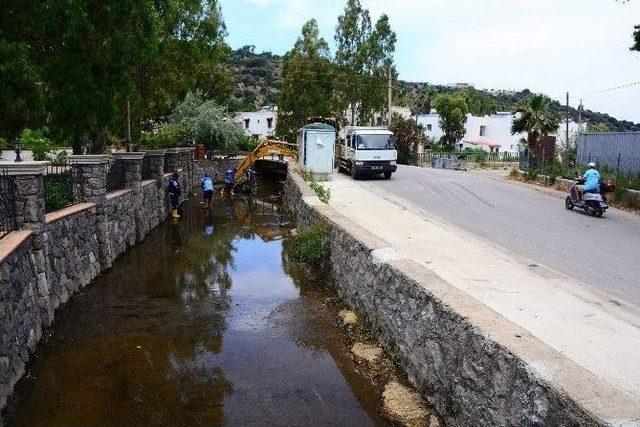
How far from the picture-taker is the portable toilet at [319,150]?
23953mm

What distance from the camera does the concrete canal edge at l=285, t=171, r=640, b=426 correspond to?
12.7 ft

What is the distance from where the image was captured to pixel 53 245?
A: 9.73 metres

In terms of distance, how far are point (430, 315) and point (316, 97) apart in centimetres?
3638

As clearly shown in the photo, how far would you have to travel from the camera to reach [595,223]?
572 inches

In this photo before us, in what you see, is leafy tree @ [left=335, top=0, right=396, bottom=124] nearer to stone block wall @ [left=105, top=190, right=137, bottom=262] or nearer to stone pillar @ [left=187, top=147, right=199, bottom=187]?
stone pillar @ [left=187, top=147, right=199, bottom=187]

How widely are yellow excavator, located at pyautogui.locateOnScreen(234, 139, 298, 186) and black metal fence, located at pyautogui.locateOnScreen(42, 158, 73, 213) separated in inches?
681

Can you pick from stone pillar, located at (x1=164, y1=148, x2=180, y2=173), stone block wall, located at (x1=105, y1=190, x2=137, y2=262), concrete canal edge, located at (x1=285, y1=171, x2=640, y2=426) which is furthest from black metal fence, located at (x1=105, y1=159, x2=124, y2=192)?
concrete canal edge, located at (x1=285, y1=171, x2=640, y2=426)

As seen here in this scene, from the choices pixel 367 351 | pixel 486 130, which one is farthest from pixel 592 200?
pixel 486 130

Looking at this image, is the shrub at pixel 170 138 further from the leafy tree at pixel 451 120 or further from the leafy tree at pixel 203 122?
the leafy tree at pixel 451 120

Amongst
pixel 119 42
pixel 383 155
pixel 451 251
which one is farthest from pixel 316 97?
pixel 451 251

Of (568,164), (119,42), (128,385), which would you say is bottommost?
(128,385)

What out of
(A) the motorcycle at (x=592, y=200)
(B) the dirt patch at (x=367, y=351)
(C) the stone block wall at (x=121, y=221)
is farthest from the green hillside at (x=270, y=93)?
(B) the dirt patch at (x=367, y=351)

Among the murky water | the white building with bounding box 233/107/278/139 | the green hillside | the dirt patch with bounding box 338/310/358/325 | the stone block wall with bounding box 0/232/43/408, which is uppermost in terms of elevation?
Answer: the green hillside

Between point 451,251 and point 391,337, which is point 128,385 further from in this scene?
point 451,251
